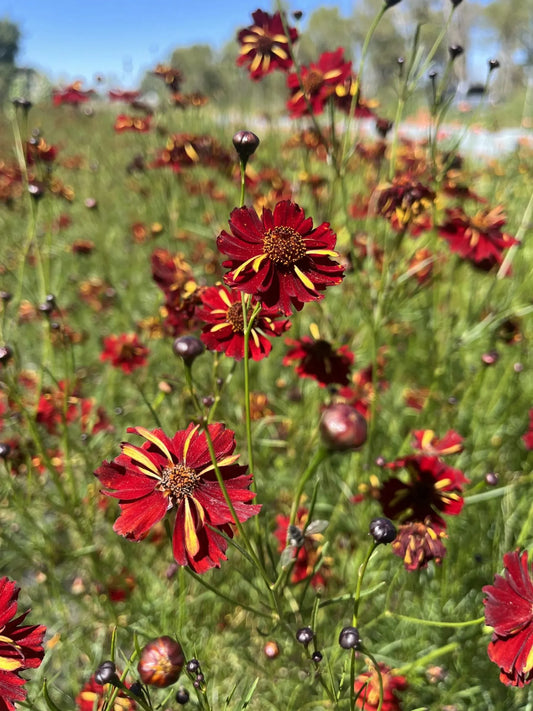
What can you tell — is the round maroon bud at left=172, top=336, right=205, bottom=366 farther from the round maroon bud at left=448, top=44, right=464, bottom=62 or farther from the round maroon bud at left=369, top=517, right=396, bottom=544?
the round maroon bud at left=448, top=44, right=464, bottom=62

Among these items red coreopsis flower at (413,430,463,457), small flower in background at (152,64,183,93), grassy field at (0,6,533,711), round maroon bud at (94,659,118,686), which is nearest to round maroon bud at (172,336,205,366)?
grassy field at (0,6,533,711)

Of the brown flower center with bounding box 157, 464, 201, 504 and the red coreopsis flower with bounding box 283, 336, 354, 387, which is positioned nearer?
the brown flower center with bounding box 157, 464, 201, 504

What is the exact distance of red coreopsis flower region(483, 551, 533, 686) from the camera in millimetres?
593

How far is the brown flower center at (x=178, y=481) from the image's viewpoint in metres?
0.60

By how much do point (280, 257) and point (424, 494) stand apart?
0.51m

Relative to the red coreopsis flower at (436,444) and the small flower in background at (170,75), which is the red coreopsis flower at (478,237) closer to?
the red coreopsis flower at (436,444)

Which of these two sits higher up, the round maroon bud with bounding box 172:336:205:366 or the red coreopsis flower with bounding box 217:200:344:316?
the red coreopsis flower with bounding box 217:200:344:316

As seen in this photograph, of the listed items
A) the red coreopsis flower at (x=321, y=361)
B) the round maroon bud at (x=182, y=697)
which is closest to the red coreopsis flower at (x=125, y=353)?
the red coreopsis flower at (x=321, y=361)

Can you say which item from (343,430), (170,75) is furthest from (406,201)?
(170,75)

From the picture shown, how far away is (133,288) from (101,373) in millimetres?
533

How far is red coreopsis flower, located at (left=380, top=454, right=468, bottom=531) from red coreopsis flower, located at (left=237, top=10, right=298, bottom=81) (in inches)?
36.0

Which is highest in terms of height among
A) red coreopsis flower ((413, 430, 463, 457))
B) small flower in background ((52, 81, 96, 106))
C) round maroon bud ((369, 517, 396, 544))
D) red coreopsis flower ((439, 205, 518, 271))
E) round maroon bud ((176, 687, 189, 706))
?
small flower in background ((52, 81, 96, 106))

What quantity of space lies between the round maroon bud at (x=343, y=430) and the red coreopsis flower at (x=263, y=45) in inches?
35.9

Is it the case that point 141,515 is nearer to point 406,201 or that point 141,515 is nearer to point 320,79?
point 406,201
